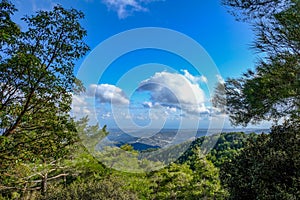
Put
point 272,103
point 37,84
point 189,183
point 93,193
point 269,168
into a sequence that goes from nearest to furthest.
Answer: point 37,84, point 269,168, point 272,103, point 93,193, point 189,183

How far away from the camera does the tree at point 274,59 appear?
3.45 meters

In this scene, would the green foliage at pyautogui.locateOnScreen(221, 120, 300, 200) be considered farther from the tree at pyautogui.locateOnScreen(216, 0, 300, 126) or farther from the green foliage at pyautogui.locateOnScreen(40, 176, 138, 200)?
the green foliage at pyautogui.locateOnScreen(40, 176, 138, 200)

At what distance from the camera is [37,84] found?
3500 mm

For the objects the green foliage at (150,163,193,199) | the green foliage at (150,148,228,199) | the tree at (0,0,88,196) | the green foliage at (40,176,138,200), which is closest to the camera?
the tree at (0,0,88,196)

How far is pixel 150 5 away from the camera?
26.8 feet

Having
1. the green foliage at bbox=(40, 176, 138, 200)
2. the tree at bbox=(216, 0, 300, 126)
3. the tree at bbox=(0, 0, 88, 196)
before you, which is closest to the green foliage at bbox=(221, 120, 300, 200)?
the tree at bbox=(216, 0, 300, 126)

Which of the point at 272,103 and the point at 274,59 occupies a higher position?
the point at 274,59

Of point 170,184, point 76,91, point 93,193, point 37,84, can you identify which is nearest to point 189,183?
point 170,184

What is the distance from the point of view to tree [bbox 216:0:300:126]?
3445 mm

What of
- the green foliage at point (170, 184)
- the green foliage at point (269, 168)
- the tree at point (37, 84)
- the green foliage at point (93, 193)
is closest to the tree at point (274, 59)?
the green foliage at point (269, 168)

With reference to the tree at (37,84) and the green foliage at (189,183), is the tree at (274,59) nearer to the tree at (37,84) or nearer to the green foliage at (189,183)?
the tree at (37,84)

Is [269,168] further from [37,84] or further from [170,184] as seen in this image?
[170,184]

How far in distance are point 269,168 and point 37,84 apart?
4.16 meters

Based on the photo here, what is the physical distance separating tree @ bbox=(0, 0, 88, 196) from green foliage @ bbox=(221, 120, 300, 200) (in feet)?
10.8
